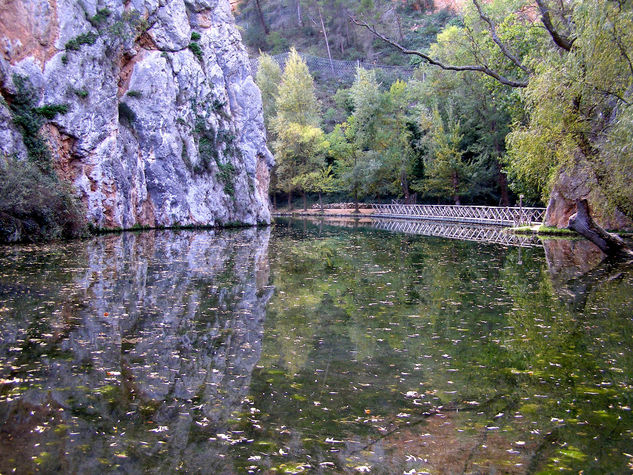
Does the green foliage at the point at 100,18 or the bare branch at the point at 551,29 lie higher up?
the green foliage at the point at 100,18

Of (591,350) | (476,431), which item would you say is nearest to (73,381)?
(476,431)

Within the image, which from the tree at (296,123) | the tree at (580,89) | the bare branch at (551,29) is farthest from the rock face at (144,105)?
the bare branch at (551,29)

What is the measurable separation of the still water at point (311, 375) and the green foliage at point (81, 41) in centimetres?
1625

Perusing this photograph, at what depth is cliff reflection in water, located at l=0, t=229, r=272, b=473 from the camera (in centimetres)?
380

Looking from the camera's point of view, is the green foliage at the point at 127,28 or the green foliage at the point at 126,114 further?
the green foliage at the point at 126,114

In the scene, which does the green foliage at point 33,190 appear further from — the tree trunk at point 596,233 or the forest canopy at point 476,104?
the tree trunk at point 596,233

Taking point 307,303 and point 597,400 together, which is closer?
point 597,400

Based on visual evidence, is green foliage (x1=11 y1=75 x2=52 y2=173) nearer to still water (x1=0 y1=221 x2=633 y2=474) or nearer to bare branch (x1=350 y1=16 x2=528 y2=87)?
still water (x1=0 y1=221 x2=633 y2=474)

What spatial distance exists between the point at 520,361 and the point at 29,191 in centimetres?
1727

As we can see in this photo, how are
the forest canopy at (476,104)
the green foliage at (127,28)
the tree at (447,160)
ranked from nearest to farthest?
1. the forest canopy at (476,104)
2. the green foliage at (127,28)
3. the tree at (447,160)

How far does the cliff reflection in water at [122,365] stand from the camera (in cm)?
380

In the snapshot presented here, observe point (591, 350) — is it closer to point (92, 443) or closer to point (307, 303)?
point (307, 303)

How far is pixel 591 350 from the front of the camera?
6.43m

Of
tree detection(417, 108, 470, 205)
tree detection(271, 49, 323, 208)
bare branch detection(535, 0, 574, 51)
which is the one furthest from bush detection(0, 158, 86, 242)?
tree detection(271, 49, 323, 208)
